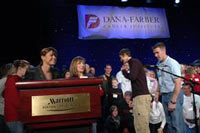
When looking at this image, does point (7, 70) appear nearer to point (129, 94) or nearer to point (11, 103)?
point (11, 103)

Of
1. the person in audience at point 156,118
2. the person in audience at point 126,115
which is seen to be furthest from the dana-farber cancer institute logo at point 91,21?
the person in audience at point 156,118

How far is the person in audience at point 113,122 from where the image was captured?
17.4ft

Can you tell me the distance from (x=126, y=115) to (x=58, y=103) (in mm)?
4120

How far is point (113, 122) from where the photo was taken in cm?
533

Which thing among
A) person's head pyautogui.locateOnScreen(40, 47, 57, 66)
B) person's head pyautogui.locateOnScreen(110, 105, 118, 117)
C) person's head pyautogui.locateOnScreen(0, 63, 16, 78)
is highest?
person's head pyautogui.locateOnScreen(40, 47, 57, 66)

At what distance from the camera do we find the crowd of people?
8.38 feet

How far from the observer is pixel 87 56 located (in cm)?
820

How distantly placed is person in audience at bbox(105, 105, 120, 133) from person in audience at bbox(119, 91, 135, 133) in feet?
0.45

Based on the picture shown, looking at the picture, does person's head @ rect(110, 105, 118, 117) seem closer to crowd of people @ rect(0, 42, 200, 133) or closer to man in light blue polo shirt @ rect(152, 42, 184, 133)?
crowd of people @ rect(0, 42, 200, 133)

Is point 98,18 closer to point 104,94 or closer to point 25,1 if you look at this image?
point 25,1

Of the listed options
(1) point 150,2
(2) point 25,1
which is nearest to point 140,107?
(2) point 25,1

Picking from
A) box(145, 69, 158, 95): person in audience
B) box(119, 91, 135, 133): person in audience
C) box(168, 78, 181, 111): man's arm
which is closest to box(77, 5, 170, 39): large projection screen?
box(145, 69, 158, 95): person in audience

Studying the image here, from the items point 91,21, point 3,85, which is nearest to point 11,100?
point 3,85

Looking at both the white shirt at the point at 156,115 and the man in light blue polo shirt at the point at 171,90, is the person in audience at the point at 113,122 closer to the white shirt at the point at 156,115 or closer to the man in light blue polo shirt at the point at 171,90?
the white shirt at the point at 156,115
